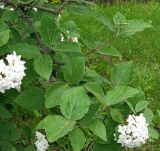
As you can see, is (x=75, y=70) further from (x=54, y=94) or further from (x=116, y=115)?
(x=116, y=115)

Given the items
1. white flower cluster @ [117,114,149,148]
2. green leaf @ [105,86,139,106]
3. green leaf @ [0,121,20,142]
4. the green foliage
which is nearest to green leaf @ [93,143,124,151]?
the green foliage

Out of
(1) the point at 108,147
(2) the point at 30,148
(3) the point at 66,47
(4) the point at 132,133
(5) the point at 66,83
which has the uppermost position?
(3) the point at 66,47

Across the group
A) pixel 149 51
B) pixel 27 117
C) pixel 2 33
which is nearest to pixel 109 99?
pixel 2 33

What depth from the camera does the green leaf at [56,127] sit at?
172cm

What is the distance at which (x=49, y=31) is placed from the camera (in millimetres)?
2064

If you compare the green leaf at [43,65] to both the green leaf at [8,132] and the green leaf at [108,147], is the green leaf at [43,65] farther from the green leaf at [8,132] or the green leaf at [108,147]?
the green leaf at [8,132]

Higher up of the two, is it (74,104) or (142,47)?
(74,104)

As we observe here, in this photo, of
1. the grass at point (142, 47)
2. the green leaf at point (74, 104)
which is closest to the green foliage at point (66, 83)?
the green leaf at point (74, 104)

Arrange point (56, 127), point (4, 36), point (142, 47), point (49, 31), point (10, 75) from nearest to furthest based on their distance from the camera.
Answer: point (56, 127), point (10, 75), point (4, 36), point (49, 31), point (142, 47)

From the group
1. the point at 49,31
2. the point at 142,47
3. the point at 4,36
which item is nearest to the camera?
the point at 4,36

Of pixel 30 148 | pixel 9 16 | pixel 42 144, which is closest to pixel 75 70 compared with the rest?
pixel 9 16

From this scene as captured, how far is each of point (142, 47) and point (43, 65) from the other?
412 centimetres

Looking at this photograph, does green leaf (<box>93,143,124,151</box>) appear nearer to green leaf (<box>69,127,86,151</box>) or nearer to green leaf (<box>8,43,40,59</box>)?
green leaf (<box>69,127,86,151</box>)

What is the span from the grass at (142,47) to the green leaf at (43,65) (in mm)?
2165
